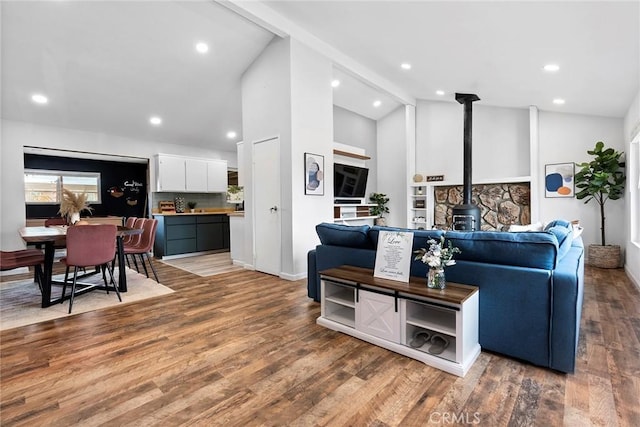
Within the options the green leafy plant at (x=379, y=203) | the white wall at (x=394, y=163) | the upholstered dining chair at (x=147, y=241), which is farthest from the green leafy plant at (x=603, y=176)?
the upholstered dining chair at (x=147, y=241)

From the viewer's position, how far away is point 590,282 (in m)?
4.02

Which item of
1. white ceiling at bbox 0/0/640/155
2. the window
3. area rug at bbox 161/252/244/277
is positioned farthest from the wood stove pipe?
the window

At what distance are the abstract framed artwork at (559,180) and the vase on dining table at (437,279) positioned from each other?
194 inches

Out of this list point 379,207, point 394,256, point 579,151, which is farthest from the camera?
point 379,207

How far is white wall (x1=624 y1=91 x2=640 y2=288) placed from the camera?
3833mm

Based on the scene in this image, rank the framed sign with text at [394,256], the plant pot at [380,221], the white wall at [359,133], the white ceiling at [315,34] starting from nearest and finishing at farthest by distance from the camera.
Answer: the framed sign with text at [394,256]
the white ceiling at [315,34]
the white wall at [359,133]
the plant pot at [380,221]

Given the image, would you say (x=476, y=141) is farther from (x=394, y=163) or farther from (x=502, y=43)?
(x=502, y=43)

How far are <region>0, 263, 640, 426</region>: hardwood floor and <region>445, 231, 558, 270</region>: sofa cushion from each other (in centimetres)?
66

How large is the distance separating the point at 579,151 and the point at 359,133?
14.1 feet

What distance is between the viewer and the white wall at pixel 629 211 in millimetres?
3833

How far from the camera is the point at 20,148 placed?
516 centimetres

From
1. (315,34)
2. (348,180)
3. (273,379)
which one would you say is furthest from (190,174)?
(273,379)

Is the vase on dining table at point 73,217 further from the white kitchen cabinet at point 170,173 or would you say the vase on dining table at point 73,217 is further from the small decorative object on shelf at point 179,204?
the small decorative object on shelf at point 179,204

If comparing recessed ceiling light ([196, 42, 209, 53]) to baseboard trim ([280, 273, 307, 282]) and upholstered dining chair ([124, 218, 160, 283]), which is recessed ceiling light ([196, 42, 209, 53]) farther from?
baseboard trim ([280, 273, 307, 282])
